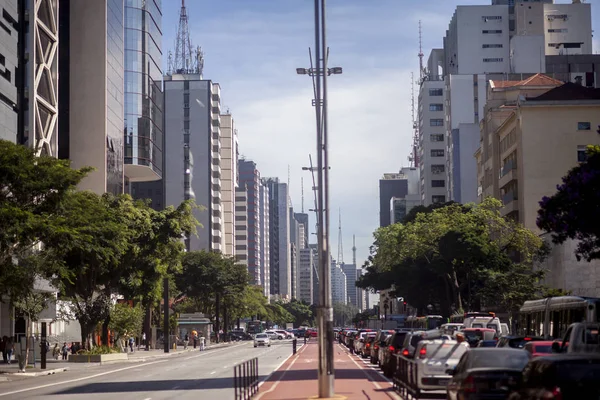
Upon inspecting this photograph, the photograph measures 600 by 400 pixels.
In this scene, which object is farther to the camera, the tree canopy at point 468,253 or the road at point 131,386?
the tree canopy at point 468,253

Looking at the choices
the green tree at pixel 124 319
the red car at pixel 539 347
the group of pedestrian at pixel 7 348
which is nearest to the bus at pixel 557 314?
the red car at pixel 539 347

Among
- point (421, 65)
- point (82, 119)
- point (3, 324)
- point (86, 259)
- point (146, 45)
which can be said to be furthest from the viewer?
point (421, 65)

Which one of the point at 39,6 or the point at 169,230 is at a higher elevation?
the point at 39,6

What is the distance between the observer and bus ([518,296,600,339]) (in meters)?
36.8

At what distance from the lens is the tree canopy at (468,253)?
72938 mm

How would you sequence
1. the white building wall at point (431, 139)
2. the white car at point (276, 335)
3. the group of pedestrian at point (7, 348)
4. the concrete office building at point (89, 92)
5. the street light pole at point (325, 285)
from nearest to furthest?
the street light pole at point (325, 285) → the group of pedestrian at point (7, 348) → the concrete office building at point (89, 92) → the white car at point (276, 335) → the white building wall at point (431, 139)

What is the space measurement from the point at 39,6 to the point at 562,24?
82363mm

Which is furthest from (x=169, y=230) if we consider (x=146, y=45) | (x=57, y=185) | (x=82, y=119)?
(x=146, y=45)

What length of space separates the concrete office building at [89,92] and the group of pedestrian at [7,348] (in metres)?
23.7

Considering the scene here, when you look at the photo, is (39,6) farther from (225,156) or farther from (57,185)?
(225,156)

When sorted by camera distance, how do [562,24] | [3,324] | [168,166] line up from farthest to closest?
1. [168,166]
2. [562,24]
3. [3,324]

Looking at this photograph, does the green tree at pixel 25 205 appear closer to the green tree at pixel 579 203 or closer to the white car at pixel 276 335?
the green tree at pixel 579 203

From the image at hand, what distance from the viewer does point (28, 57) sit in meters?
73.2

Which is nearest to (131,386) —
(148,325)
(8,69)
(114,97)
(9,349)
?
(9,349)
